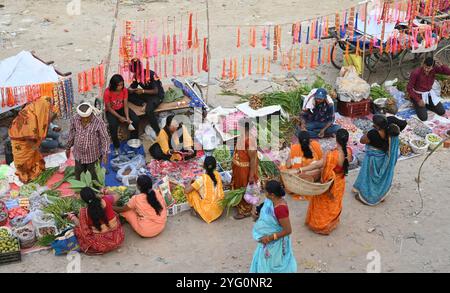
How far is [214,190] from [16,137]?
2.40 metres

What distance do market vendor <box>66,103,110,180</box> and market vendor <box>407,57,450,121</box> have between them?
458cm

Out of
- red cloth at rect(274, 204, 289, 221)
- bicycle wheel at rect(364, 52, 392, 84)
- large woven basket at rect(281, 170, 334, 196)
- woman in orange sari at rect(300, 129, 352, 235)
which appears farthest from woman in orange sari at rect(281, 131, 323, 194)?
bicycle wheel at rect(364, 52, 392, 84)

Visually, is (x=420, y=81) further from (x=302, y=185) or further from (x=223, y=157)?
(x=302, y=185)

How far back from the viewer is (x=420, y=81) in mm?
8609

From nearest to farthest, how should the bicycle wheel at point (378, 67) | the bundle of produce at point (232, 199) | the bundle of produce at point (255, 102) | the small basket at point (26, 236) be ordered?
the small basket at point (26, 236)
the bundle of produce at point (232, 199)
the bundle of produce at point (255, 102)
the bicycle wheel at point (378, 67)

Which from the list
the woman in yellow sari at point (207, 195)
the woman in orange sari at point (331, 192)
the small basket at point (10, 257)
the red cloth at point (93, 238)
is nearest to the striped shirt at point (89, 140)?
the red cloth at point (93, 238)

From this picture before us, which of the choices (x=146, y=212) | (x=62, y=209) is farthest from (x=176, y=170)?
(x=62, y=209)

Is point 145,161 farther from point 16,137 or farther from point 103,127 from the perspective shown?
point 16,137

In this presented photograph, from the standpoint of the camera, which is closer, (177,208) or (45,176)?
(177,208)

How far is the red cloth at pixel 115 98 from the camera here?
7.58m

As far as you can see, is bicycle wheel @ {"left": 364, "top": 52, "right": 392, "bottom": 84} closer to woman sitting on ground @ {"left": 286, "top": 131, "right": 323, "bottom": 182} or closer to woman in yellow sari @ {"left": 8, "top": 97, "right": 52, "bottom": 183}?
woman sitting on ground @ {"left": 286, "top": 131, "right": 323, "bottom": 182}

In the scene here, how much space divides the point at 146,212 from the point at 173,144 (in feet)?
5.14

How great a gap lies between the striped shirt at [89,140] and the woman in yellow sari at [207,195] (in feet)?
3.72

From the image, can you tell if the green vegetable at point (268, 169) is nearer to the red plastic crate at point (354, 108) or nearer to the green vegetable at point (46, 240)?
the red plastic crate at point (354, 108)
